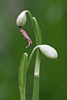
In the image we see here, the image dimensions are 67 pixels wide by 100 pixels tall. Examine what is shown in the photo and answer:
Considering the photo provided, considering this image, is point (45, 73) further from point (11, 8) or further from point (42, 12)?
point (11, 8)

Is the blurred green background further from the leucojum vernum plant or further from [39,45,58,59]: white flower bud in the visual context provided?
[39,45,58,59]: white flower bud

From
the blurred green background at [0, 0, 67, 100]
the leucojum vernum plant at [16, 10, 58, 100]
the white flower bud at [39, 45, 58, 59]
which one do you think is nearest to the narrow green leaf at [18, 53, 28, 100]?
the leucojum vernum plant at [16, 10, 58, 100]

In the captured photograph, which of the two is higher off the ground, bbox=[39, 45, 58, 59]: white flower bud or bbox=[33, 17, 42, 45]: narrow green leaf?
bbox=[33, 17, 42, 45]: narrow green leaf

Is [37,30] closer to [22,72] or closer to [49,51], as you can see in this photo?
[49,51]

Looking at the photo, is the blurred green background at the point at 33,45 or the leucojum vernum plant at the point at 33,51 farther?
the blurred green background at the point at 33,45

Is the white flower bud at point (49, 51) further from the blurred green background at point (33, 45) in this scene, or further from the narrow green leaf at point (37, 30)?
the blurred green background at point (33, 45)

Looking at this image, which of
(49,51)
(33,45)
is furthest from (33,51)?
(33,45)

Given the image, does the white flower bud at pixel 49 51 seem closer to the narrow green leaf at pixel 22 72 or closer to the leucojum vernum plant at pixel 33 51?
the leucojum vernum plant at pixel 33 51

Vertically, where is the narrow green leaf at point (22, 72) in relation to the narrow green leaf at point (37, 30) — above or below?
below

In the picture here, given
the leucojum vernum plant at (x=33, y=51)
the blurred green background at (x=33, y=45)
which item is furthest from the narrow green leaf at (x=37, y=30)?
the blurred green background at (x=33, y=45)
